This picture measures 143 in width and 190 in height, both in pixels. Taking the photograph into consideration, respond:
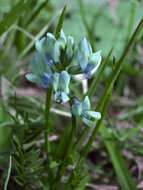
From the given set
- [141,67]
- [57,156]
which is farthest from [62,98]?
[141,67]

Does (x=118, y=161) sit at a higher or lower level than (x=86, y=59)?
lower

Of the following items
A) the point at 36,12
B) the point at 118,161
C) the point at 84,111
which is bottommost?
the point at 118,161

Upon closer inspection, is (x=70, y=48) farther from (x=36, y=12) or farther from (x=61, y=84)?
(x=36, y=12)

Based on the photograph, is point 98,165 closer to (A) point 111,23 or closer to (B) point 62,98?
(B) point 62,98

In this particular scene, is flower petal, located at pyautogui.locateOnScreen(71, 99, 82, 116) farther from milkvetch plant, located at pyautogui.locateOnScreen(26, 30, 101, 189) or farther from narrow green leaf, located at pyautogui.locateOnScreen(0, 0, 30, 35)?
narrow green leaf, located at pyautogui.locateOnScreen(0, 0, 30, 35)

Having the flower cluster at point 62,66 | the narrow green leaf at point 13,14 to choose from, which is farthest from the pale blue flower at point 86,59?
Result: the narrow green leaf at point 13,14

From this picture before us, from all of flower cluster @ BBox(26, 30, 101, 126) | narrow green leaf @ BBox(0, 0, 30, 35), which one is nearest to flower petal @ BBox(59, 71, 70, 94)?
flower cluster @ BBox(26, 30, 101, 126)

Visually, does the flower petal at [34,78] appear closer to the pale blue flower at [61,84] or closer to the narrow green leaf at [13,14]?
the pale blue flower at [61,84]

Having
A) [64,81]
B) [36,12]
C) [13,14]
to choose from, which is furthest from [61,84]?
[36,12]

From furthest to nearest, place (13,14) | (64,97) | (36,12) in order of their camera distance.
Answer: (36,12) < (13,14) < (64,97)

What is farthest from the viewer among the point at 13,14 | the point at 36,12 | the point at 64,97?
the point at 36,12
